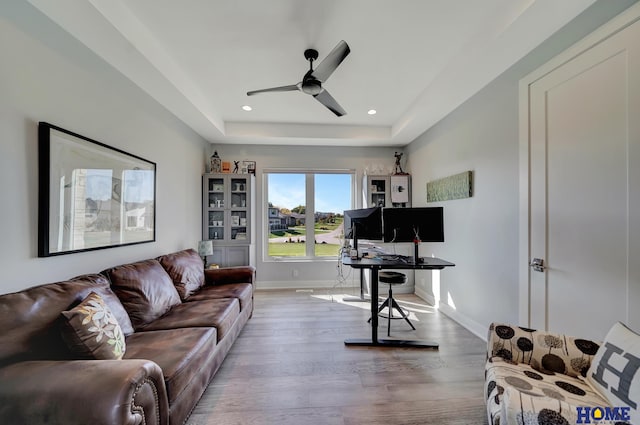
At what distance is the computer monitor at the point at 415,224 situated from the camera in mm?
2570

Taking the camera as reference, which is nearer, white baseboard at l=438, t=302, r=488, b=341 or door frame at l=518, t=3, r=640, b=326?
door frame at l=518, t=3, r=640, b=326

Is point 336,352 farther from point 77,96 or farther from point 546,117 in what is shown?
point 77,96

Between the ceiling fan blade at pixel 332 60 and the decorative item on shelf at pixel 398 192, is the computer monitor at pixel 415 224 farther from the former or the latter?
the decorative item on shelf at pixel 398 192

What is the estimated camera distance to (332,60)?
1933 mm

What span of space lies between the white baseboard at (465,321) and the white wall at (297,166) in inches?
62.0

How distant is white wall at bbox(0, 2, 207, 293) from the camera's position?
1.42 m

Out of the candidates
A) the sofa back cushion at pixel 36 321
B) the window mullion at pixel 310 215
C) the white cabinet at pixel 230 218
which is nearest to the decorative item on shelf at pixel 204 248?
the white cabinet at pixel 230 218

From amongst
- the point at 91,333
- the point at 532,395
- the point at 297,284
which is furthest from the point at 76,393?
the point at 297,284

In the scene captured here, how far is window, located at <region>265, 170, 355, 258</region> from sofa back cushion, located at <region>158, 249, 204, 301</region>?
1734 mm

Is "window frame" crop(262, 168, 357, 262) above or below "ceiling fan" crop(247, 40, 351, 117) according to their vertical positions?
below

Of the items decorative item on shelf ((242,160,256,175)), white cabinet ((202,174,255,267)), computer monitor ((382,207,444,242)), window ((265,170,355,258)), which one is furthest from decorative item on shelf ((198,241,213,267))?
computer monitor ((382,207,444,242))

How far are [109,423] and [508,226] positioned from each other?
301 centimetres

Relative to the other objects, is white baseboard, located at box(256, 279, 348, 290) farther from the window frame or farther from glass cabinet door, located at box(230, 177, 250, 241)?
glass cabinet door, located at box(230, 177, 250, 241)

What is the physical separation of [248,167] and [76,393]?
3.66m
